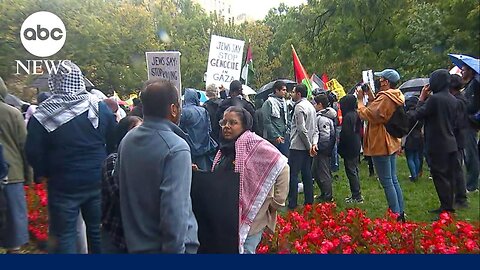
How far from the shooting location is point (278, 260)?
2.44 metres

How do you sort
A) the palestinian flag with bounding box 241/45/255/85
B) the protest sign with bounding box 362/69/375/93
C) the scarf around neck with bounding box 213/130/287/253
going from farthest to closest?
1. the palestinian flag with bounding box 241/45/255/85
2. the protest sign with bounding box 362/69/375/93
3. the scarf around neck with bounding box 213/130/287/253

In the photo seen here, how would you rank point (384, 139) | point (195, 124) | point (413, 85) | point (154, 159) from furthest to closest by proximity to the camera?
point (195, 124) → point (384, 139) → point (413, 85) → point (154, 159)

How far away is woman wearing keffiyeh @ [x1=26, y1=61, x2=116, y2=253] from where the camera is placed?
2.86 m

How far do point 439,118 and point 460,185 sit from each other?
0.49 m

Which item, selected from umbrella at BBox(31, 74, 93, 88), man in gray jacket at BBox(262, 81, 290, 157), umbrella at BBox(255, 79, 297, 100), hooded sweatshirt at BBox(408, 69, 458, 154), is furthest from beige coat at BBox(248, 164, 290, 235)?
umbrella at BBox(255, 79, 297, 100)

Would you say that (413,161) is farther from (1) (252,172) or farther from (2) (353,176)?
(1) (252,172)

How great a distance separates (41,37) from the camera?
2.65m

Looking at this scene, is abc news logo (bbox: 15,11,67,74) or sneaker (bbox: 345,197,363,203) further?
sneaker (bbox: 345,197,363,203)

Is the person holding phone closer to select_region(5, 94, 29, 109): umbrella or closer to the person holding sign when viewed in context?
the person holding sign

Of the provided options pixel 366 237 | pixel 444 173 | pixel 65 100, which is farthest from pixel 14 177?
pixel 444 173

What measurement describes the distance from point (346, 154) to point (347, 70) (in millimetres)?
2744

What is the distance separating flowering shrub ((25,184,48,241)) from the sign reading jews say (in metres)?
0.80

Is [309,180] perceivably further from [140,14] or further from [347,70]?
[140,14]

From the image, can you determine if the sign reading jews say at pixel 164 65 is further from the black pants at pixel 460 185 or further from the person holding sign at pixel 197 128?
the black pants at pixel 460 185
